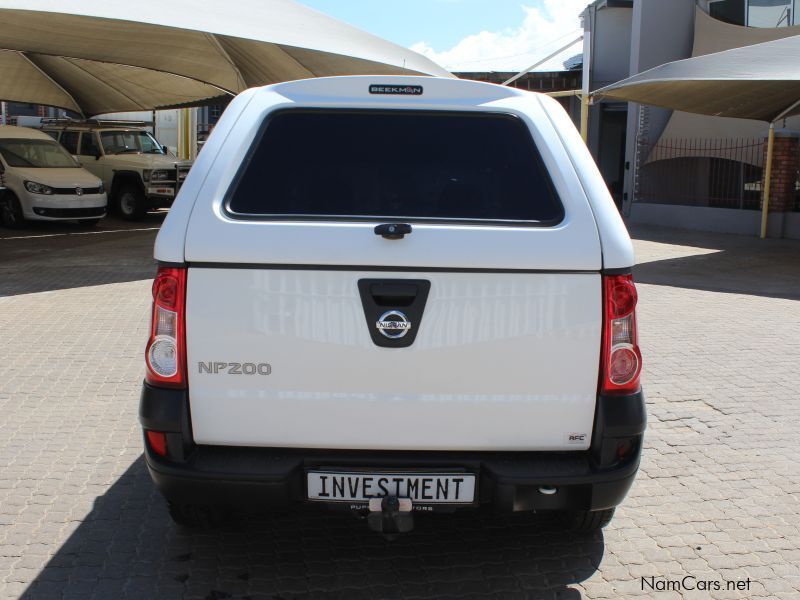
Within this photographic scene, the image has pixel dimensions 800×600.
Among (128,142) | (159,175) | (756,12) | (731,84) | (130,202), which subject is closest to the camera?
(731,84)

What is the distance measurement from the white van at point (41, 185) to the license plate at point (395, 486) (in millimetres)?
16024

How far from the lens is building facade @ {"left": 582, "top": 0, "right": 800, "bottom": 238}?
19156 mm

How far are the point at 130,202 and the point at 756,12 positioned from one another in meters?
15.0

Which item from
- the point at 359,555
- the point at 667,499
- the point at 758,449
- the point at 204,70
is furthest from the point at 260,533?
the point at 204,70

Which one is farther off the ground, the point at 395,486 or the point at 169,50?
the point at 169,50

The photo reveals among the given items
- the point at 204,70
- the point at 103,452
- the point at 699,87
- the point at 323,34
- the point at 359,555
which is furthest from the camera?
the point at 204,70

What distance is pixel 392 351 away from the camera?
3.09 m

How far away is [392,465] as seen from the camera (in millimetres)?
3152

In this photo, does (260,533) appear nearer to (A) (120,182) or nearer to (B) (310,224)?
(B) (310,224)

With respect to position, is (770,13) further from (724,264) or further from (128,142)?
(128,142)

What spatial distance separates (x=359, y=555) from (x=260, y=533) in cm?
50

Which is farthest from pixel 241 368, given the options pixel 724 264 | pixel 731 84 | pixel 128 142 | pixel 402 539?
pixel 128 142

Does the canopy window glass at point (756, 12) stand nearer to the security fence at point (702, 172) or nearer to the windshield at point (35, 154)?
the security fence at point (702, 172)

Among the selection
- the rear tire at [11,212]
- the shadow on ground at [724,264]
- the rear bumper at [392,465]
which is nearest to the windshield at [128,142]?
the rear tire at [11,212]
